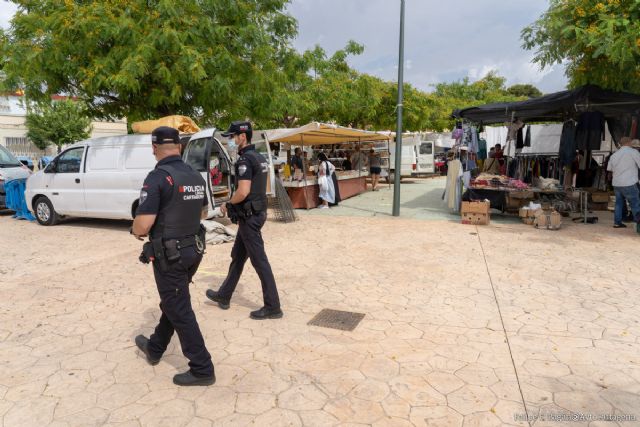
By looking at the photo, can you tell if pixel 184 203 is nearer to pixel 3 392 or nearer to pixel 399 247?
pixel 3 392

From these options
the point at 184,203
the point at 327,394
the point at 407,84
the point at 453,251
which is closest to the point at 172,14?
the point at 453,251

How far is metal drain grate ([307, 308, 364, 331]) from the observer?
4195 mm

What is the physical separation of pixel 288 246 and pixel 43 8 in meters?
7.49

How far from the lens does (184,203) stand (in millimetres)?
2971

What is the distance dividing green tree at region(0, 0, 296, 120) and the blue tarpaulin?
2047mm

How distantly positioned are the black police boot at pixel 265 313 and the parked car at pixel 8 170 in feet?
33.1

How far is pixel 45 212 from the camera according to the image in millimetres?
9805

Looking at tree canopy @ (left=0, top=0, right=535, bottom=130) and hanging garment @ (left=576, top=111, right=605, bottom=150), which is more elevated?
tree canopy @ (left=0, top=0, right=535, bottom=130)

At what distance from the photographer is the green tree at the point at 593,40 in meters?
7.64

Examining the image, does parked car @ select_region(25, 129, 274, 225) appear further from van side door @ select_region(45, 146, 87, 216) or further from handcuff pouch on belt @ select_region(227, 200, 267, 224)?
handcuff pouch on belt @ select_region(227, 200, 267, 224)

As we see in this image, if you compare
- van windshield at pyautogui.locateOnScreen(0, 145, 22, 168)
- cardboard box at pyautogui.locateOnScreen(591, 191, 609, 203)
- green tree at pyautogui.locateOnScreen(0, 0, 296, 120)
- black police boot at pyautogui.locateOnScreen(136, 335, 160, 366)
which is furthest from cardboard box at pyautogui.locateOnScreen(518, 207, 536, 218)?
van windshield at pyautogui.locateOnScreen(0, 145, 22, 168)

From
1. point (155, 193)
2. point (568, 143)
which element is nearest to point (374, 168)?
point (568, 143)

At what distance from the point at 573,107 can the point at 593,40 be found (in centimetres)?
255

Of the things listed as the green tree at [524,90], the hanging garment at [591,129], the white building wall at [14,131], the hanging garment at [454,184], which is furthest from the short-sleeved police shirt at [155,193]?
the green tree at [524,90]
